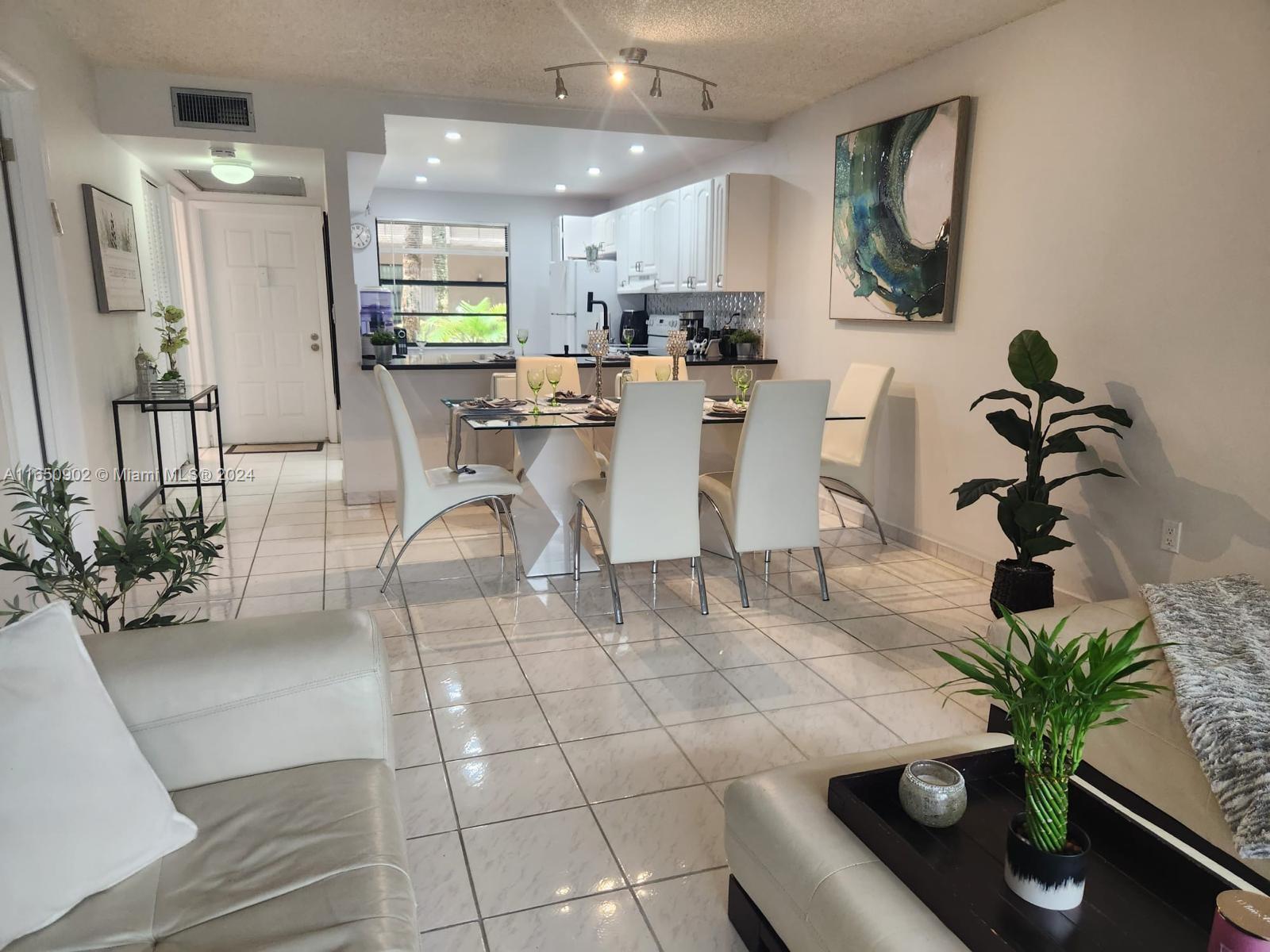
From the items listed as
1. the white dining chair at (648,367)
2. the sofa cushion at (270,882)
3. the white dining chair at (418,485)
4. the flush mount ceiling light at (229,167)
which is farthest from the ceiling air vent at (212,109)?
the sofa cushion at (270,882)

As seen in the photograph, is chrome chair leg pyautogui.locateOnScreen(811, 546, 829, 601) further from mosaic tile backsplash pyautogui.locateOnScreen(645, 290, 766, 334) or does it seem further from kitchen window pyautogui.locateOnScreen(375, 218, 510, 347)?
kitchen window pyautogui.locateOnScreen(375, 218, 510, 347)

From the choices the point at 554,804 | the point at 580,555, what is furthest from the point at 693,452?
the point at 554,804

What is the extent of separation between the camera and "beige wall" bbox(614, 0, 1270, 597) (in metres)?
2.66

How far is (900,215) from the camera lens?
4145 millimetres

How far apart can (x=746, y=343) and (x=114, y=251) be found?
12.3 ft

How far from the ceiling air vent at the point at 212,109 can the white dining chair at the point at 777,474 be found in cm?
334

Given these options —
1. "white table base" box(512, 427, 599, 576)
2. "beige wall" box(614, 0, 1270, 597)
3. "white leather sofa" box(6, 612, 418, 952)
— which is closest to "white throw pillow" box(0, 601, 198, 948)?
"white leather sofa" box(6, 612, 418, 952)

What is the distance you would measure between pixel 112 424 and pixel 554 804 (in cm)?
353

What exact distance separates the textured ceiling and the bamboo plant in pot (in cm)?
301

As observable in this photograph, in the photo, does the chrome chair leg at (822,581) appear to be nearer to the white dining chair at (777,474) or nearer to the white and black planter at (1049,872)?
the white dining chair at (777,474)

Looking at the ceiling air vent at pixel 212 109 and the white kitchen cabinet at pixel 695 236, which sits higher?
the ceiling air vent at pixel 212 109

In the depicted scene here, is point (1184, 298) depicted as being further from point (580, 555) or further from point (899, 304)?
point (580, 555)

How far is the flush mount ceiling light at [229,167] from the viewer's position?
4883mm

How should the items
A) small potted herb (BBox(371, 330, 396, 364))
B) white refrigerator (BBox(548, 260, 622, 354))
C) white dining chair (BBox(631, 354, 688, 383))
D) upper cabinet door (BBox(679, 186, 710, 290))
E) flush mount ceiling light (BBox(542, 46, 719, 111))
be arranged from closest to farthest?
flush mount ceiling light (BBox(542, 46, 719, 111))
white dining chair (BBox(631, 354, 688, 383))
small potted herb (BBox(371, 330, 396, 364))
upper cabinet door (BBox(679, 186, 710, 290))
white refrigerator (BBox(548, 260, 622, 354))
